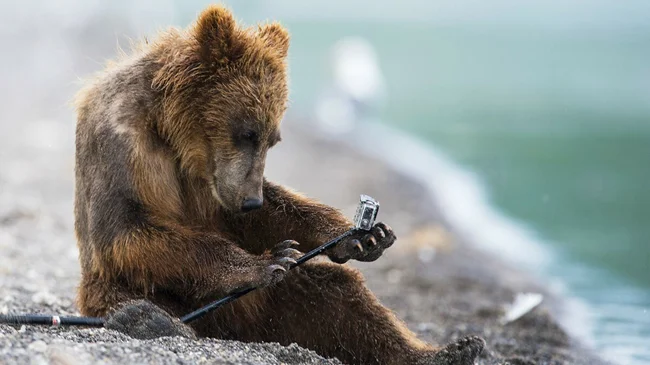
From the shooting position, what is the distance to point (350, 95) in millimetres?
30547

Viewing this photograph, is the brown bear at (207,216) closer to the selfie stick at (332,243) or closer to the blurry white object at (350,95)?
the selfie stick at (332,243)

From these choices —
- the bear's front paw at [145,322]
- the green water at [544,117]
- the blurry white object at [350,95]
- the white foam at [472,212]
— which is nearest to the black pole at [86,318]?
the bear's front paw at [145,322]

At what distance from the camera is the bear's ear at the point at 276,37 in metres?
5.79

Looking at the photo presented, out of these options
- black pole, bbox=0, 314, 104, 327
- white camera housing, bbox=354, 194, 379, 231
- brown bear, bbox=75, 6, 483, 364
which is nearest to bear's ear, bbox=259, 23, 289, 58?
brown bear, bbox=75, 6, 483, 364

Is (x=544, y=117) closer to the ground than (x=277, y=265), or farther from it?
farther from it

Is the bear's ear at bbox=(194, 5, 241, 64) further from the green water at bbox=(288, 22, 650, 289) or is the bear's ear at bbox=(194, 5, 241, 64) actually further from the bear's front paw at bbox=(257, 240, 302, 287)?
the green water at bbox=(288, 22, 650, 289)

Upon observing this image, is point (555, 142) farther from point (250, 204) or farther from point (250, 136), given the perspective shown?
point (250, 204)

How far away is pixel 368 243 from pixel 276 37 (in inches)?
56.4

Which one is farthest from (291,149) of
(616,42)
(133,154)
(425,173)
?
(616,42)

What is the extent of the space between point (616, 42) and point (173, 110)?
46.8 metres

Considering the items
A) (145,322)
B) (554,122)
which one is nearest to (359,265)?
(145,322)

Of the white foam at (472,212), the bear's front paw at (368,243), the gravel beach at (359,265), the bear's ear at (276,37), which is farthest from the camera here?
the white foam at (472,212)

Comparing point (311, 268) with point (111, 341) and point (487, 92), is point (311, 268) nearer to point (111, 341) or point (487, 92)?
point (111, 341)

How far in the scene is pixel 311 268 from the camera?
587cm
